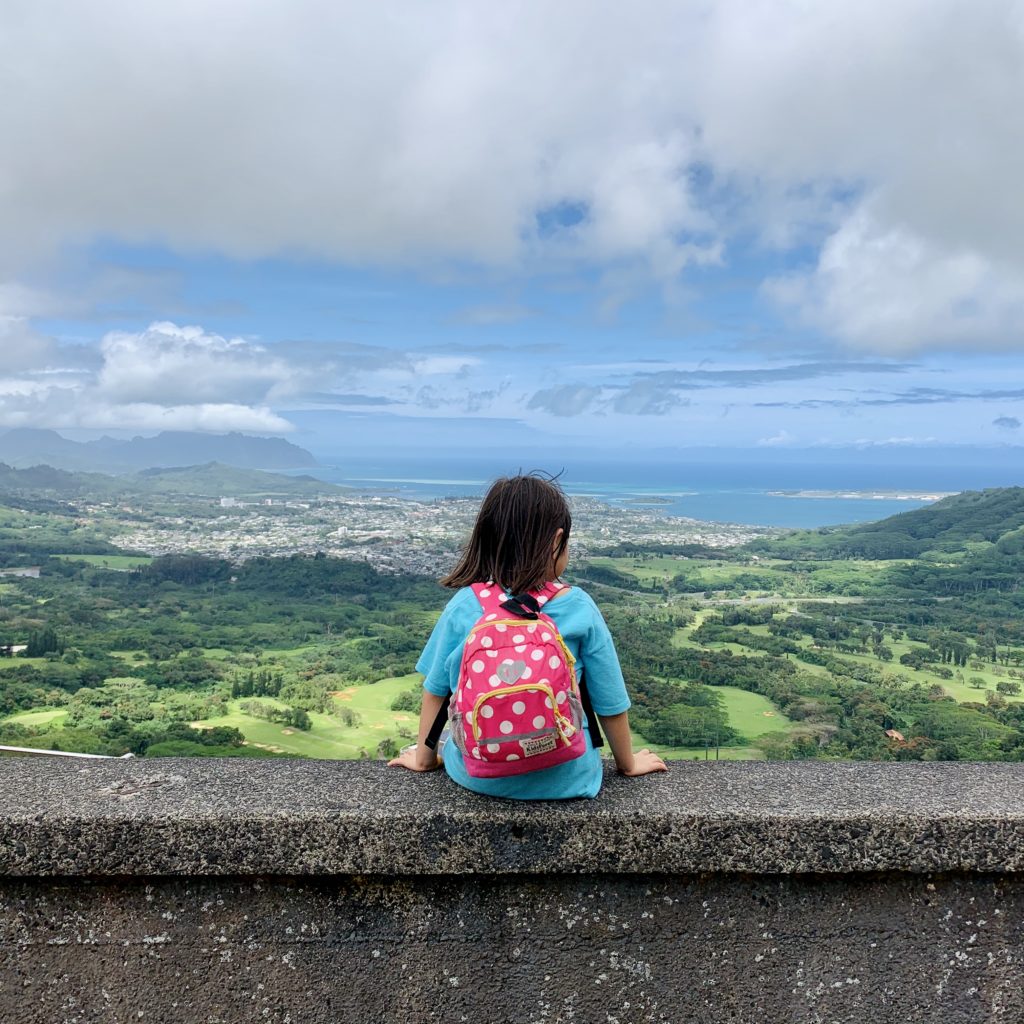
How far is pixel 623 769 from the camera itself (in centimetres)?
257

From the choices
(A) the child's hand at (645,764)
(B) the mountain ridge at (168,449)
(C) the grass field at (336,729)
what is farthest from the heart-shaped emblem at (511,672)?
(B) the mountain ridge at (168,449)

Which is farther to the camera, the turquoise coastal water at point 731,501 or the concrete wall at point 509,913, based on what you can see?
the turquoise coastal water at point 731,501

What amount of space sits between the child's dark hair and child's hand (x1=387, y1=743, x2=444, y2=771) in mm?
496

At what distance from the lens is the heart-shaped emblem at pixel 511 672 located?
2113 mm

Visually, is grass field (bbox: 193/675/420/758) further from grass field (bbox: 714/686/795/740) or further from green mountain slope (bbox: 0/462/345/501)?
green mountain slope (bbox: 0/462/345/501)

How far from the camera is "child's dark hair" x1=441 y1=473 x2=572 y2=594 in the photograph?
2.46 metres

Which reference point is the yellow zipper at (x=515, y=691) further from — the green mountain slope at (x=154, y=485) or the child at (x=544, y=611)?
the green mountain slope at (x=154, y=485)

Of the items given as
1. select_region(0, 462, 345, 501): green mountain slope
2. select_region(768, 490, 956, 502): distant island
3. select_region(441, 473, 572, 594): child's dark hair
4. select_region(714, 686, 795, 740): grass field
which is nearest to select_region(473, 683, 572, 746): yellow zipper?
select_region(441, 473, 572, 594): child's dark hair

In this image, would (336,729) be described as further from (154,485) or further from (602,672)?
(154,485)

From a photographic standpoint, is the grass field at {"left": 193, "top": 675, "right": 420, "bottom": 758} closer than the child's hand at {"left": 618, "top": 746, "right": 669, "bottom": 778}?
No

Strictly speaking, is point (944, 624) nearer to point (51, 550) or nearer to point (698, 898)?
point (698, 898)

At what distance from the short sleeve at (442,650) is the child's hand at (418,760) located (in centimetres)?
19

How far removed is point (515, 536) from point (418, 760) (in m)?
0.73

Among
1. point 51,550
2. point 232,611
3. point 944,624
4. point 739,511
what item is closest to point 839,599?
point 944,624
